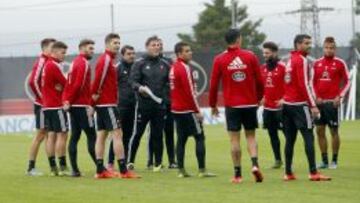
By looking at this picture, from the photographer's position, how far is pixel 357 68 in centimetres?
4344

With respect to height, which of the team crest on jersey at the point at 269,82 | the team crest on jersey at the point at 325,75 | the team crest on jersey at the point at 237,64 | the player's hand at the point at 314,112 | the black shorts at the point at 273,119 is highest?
the team crest on jersey at the point at 237,64

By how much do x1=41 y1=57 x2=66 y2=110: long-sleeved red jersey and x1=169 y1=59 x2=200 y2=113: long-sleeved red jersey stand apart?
171 centimetres

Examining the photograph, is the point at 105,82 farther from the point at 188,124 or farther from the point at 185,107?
the point at 188,124

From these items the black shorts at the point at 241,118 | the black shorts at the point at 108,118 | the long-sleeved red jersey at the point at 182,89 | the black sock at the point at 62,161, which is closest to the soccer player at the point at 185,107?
the long-sleeved red jersey at the point at 182,89

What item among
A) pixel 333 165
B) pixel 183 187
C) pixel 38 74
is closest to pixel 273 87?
pixel 333 165

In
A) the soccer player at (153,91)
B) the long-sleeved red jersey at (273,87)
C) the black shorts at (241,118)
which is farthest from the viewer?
the long-sleeved red jersey at (273,87)

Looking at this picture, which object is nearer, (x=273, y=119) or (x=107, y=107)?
(x=107, y=107)

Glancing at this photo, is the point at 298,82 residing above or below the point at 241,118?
above

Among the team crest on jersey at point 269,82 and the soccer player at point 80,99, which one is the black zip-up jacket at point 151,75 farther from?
the team crest on jersey at point 269,82

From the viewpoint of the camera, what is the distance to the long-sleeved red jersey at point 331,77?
57.8 feet

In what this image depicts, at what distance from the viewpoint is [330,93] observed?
17609mm

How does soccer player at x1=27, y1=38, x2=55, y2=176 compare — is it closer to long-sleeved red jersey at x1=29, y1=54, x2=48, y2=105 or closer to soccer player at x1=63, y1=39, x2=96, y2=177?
long-sleeved red jersey at x1=29, y1=54, x2=48, y2=105

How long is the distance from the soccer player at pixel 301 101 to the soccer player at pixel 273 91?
2.77 m

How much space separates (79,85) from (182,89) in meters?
1.55
